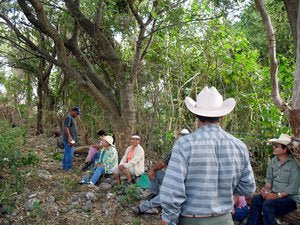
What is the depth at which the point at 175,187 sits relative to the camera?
104 inches

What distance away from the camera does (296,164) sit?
5098 millimetres

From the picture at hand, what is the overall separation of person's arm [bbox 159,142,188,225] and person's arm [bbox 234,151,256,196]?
0.55 metres

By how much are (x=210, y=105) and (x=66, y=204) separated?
14.7ft

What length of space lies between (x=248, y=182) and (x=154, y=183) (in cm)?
362

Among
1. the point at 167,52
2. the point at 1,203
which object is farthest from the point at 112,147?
the point at 167,52

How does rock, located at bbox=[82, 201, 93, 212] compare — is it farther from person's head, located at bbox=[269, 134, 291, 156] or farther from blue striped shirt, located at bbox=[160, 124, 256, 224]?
blue striped shirt, located at bbox=[160, 124, 256, 224]

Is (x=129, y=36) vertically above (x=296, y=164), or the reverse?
(x=129, y=36)

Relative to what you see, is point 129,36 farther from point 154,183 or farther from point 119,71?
point 154,183

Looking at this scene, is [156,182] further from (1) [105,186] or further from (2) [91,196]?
(1) [105,186]

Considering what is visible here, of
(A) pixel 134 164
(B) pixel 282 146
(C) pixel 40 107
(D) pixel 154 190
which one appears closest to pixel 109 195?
(A) pixel 134 164

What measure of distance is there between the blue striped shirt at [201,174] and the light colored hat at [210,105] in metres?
0.11

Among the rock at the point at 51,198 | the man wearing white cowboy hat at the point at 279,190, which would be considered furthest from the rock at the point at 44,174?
the man wearing white cowboy hat at the point at 279,190

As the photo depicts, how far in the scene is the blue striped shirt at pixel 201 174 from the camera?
8.68 ft

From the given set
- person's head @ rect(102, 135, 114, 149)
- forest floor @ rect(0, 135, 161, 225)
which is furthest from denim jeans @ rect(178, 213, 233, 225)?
person's head @ rect(102, 135, 114, 149)
